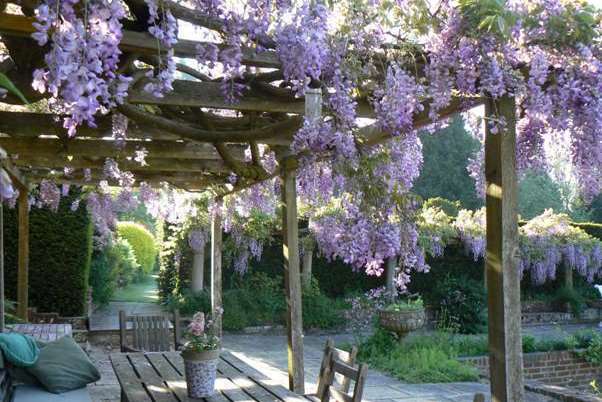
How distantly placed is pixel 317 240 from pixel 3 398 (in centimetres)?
703

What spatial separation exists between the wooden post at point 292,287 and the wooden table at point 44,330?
1925mm

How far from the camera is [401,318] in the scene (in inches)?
298

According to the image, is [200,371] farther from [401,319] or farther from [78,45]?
[401,319]

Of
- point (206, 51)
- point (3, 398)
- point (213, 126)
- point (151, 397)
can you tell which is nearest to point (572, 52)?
point (206, 51)

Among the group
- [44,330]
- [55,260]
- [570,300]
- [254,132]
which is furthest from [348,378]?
[570,300]

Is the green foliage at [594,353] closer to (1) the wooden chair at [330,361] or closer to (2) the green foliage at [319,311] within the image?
(2) the green foliage at [319,311]

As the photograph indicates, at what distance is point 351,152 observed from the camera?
306cm

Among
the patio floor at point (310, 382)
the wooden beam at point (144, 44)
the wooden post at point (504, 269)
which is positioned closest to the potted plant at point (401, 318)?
the patio floor at point (310, 382)

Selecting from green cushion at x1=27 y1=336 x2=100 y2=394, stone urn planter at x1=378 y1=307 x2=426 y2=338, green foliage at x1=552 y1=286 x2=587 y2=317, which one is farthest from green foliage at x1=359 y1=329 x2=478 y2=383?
green foliage at x1=552 y1=286 x2=587 y2=317

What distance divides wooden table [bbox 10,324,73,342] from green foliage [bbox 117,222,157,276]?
501 inches

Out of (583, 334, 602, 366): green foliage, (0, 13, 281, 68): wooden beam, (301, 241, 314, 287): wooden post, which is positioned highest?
(0, 13, 281, 68): wooden beam

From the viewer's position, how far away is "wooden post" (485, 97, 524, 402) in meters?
2.50

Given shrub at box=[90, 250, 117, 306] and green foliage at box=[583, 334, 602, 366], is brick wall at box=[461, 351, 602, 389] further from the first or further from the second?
shrub at box=[90, 250, 117, 306]

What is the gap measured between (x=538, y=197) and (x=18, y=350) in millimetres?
22567
